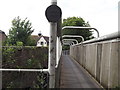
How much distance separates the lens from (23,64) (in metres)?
9.17

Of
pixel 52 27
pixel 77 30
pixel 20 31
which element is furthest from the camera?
pixel 77 30

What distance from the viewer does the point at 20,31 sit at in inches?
1150

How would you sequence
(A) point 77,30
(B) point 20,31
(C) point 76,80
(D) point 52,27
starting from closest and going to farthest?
(D) point 52,27, (C) point 76,80, (B) point 20,31, (A) point 77,30

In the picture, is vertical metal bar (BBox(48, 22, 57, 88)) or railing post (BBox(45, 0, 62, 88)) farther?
A: vertical metal bar (BBox(48, 22, 57, 88))

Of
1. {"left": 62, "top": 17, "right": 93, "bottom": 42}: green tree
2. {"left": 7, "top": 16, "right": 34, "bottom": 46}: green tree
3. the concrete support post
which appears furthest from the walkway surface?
{"left": 62, "top": 17, "right": 93, "bottom": 42}: green tree

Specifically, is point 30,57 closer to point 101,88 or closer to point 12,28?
point 101,88

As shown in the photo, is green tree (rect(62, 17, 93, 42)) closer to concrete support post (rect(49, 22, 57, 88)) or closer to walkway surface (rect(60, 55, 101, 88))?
walkway surface (rect(60, 55, 101, 88))

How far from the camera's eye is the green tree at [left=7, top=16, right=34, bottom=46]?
27.9 metres

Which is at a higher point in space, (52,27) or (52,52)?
(52,27)

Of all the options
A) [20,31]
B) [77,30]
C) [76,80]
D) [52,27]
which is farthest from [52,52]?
[77,30]

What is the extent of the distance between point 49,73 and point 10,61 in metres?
6.31

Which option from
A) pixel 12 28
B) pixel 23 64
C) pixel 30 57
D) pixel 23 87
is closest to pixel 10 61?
pixel 23 64

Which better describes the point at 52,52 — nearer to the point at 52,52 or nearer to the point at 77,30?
the point at 52,52

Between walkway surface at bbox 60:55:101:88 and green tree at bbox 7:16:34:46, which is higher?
green tree at bbox 7:16:34:46
